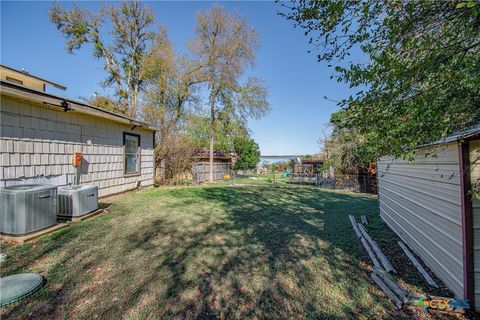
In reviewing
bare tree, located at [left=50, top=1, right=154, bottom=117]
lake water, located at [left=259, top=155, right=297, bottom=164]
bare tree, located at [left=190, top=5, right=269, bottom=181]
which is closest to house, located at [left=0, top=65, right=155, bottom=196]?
bare tree, located at [left=50, top=1, right=154, bottom=117]

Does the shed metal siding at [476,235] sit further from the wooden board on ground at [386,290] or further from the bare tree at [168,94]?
the bare tree at [168,94]

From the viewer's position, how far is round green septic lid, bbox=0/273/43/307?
2132 mm

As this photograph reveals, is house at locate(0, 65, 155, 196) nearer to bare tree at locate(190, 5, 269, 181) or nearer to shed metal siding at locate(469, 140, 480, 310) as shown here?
shed metal siding at locate(469, 140, 480, 310)

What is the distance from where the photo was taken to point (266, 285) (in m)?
2.61

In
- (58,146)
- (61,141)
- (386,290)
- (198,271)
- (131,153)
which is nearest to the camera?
(386,290)

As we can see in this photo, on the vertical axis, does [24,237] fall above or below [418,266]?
above

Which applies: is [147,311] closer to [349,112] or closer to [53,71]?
[349,112]

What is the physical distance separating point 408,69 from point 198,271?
3.04 m

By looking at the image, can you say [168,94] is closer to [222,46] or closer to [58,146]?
[222,46]

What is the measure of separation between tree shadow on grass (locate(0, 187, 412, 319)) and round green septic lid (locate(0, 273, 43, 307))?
116 mm

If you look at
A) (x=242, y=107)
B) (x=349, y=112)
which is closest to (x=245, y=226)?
(x=349, y=112)

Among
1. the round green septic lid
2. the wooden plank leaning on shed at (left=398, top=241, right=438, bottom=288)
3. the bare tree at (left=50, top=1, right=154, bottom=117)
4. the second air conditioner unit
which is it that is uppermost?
the bare tree at (left=50, top=1, right=154, bottom=117)

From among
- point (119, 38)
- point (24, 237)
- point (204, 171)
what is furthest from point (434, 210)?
point (119, 38)

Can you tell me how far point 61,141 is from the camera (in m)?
5.55
